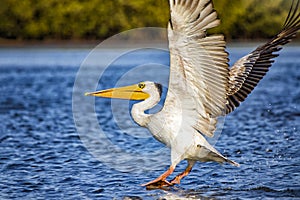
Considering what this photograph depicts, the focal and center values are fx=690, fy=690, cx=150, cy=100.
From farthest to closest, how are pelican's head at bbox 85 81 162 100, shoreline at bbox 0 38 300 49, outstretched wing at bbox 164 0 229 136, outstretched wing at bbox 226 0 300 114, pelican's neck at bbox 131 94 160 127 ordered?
shoreline at bbox 0 38 300 49 < outstretched wing at bbox 226 0 300 114 < pelican's head at bbox 85 81 162 100 < pelican's neck at bbox 131 94 160 127 < outstretched wing at bbox 164 0 229 136

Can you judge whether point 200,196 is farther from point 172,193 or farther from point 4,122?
point 4,122

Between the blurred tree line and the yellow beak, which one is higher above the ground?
the blurred tree line

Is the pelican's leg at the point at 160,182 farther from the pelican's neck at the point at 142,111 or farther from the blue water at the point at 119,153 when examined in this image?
the pelican's neck at the point at 142,111

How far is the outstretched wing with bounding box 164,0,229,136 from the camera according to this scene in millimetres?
6859

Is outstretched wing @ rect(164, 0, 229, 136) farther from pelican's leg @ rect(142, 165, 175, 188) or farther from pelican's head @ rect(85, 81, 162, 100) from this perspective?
pelican's leg @ rect(142, 165, 175, 188)

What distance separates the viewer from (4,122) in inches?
586

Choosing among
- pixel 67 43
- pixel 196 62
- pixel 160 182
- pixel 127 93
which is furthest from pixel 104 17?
pixel 196 62

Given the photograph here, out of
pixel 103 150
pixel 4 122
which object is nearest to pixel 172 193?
pixel 103 150

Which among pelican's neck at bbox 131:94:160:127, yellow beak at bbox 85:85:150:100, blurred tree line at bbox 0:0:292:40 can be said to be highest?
blurred tree line at bbox 0:0:292:40

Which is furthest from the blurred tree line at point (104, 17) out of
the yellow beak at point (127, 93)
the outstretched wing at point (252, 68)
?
the yellow beak at point (127, 93)

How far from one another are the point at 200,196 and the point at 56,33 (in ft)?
178

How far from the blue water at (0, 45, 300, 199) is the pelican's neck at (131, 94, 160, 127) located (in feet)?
2.71

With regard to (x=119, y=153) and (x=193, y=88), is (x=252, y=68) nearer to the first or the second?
(x=193, y=88)

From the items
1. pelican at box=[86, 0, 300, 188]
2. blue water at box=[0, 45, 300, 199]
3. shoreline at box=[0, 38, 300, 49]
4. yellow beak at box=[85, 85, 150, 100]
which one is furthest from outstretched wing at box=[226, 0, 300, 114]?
shoreline at box=[0, 38, 300, 49]
